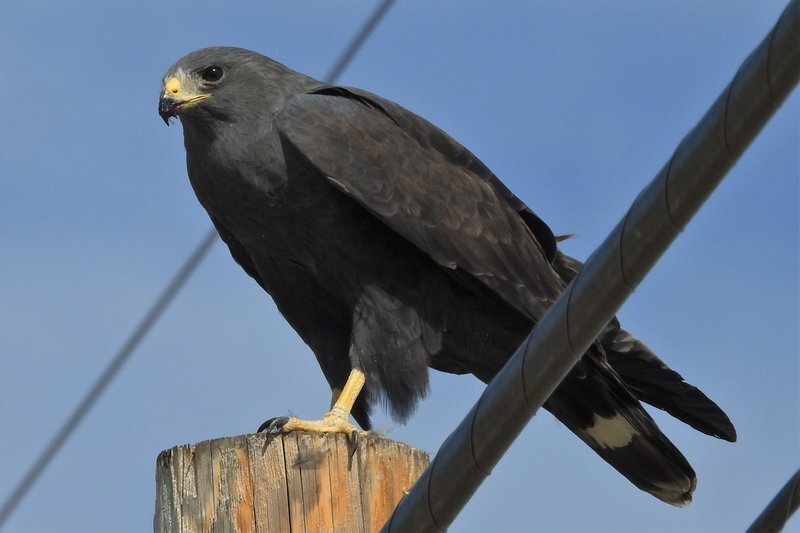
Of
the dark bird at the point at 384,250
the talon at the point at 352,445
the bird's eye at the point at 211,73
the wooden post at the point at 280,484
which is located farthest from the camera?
the bird's eye at the point at 211,73

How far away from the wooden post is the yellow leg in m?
0.15

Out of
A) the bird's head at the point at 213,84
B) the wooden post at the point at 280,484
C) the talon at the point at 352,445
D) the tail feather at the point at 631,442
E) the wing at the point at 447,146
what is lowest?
the wooden post at the point at 280,484

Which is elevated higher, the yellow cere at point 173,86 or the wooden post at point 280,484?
the yellow cere at point 173,86

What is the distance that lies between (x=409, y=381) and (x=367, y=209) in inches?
29.2

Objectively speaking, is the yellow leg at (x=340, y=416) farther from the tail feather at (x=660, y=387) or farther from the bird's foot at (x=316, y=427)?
the tail feather at (x=660, y=387)

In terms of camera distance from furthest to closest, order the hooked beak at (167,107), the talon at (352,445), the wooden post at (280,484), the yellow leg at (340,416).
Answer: the hooked beak at (167,107)
the yellow leg at (340,416)
the talon at (352,445)
the wooden post at (280,484)

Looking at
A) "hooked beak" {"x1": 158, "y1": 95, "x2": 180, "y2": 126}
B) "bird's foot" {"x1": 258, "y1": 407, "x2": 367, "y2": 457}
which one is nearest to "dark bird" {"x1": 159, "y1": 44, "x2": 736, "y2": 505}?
"hooked beak" {"x1": 158, "y1": 95, "x2": 180, "y2": 126}

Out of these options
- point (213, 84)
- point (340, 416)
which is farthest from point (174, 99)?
point (340, 416)

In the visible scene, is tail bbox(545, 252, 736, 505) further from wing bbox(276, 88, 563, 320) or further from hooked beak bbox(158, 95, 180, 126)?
hooked beak bbox(158, 95, 180, 126)

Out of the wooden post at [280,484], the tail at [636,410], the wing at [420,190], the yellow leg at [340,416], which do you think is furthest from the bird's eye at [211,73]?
the wooden post at [280,484]

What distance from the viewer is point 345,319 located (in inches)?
254

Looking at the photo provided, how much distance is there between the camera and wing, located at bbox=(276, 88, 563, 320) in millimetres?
6070

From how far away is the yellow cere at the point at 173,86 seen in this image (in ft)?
20.9

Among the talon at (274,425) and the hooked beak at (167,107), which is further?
the hooked beak at (167,107)
